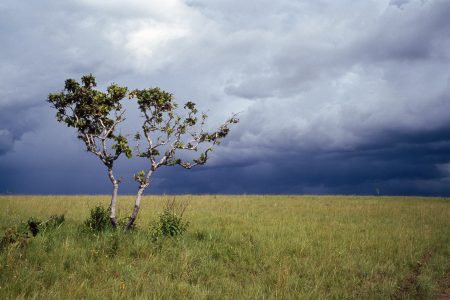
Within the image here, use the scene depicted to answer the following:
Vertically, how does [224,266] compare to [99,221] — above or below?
below

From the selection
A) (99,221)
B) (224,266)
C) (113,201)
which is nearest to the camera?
(224,266)

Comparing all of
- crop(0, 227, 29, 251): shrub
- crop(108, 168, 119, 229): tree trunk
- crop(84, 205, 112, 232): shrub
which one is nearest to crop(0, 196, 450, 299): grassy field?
crop(0, 227, 29, 251): shrub

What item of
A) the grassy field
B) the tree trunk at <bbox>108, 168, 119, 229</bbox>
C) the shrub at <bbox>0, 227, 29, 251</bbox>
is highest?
the tree trunk at <bbox>108, 168, 119, 229</bbox>

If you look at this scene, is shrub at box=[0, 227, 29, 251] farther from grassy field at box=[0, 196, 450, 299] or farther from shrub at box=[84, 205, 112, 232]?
shrub at box=[84, 205, 112, 232]

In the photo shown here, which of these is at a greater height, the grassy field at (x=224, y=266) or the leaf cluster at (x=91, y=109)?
the leaf cluster at (x=91, y=109)

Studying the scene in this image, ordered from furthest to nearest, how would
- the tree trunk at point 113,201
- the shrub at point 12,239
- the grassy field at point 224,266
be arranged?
the tree trunk at point 113,201 < the shrub at point 12,239 < the grassy field at point 224,266

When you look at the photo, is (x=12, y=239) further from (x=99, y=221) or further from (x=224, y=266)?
(x=224, y=266)

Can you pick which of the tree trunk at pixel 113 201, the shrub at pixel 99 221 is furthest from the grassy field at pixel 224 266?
the tree trunk at pixel 113 201

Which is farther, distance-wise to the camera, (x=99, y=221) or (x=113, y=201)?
(x=99, y=221)

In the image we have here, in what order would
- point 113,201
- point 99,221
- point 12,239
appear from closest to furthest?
1. point 12,239
2. point 113,201
3. point 99,221

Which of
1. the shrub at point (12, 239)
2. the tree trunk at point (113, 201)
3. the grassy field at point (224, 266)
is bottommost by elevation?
the grassy field at point (224, 266)

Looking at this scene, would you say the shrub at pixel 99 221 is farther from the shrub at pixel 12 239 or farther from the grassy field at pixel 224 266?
the shrub at pixel 12 239

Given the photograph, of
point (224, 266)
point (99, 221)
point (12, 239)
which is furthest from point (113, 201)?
point (224, 266)

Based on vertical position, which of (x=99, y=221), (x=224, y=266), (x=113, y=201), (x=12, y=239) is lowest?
(x=224, y=266)
